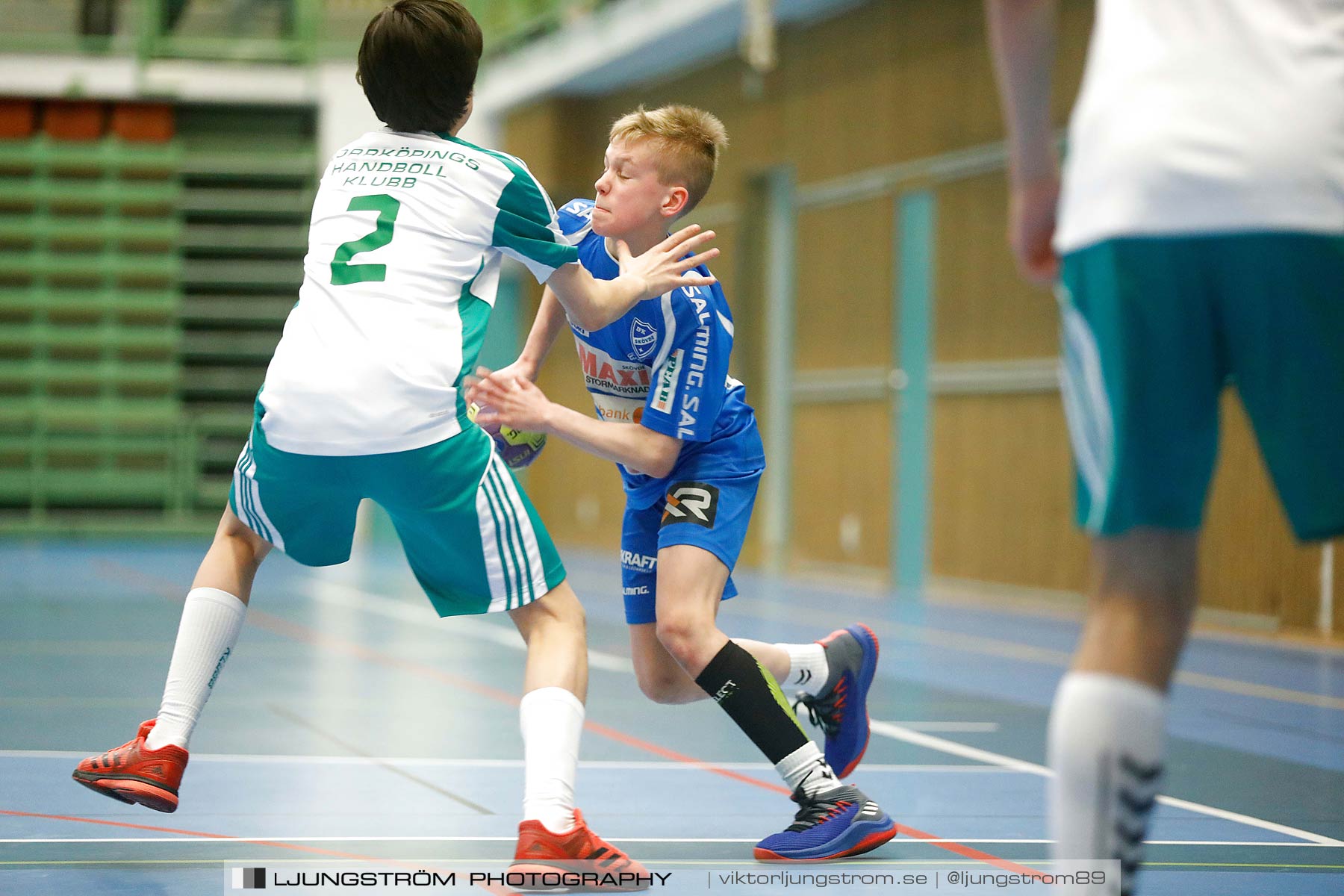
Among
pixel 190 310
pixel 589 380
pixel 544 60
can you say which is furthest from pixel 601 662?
pixel 190 310

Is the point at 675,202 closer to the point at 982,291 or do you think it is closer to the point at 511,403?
the point at 511,403

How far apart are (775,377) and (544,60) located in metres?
4.44

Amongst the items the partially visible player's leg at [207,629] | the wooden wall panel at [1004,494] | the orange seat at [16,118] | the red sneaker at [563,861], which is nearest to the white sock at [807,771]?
the red sneaker at [563,861]

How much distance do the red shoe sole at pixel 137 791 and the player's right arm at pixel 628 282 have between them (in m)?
1.08

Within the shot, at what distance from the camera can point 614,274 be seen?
133 inches

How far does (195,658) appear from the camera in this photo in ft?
9.33

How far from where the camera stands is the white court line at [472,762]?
4012 millimetres

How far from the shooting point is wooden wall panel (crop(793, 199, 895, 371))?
38.1ft

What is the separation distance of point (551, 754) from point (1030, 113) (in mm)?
1325

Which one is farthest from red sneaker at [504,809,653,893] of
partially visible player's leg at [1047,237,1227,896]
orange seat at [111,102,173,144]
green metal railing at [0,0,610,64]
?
orange seat at [111,102,173,144]

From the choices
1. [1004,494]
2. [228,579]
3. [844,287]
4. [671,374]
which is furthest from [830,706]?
[844,287]

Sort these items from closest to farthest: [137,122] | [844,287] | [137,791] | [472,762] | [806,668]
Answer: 1. [137,791]
2. [806,668]
3. [472,762]
4. [844,287]
5. [137,122]

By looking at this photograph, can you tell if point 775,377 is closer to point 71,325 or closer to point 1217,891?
point 71,325

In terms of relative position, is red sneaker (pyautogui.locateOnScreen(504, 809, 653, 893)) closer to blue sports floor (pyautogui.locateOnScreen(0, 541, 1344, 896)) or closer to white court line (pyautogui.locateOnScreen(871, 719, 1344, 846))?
blue sports floor (pyautogui.locateOnScreen(0, 541, 1344, 896))
